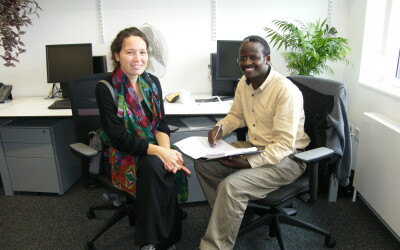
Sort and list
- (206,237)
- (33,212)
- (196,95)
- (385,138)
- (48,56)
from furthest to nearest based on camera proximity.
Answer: (196,95), (48,56), (33,212), (385,138), (206,237)

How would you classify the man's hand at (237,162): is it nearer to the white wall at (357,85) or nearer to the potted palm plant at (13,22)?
the white wall at (357,85)

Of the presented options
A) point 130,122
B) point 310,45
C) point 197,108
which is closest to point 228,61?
point 197,108

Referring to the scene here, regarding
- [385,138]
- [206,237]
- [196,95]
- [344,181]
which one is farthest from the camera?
[196,95]

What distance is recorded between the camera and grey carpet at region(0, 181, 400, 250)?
1.81 meters

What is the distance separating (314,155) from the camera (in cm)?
138

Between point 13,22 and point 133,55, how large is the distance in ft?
4.67

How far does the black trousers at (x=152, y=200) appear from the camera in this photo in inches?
57.1

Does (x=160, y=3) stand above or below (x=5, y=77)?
above

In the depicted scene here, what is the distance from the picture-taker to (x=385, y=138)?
1787mm

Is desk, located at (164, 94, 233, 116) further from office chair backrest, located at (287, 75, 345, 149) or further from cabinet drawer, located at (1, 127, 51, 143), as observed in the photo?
cabinet drawer, located at (1, 127, 51, 143)

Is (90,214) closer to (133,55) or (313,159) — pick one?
(133,55)

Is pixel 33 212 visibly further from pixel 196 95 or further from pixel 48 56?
pixel 196 95

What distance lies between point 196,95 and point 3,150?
5.10ft

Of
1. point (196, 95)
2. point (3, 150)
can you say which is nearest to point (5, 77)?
point (3, 150)
